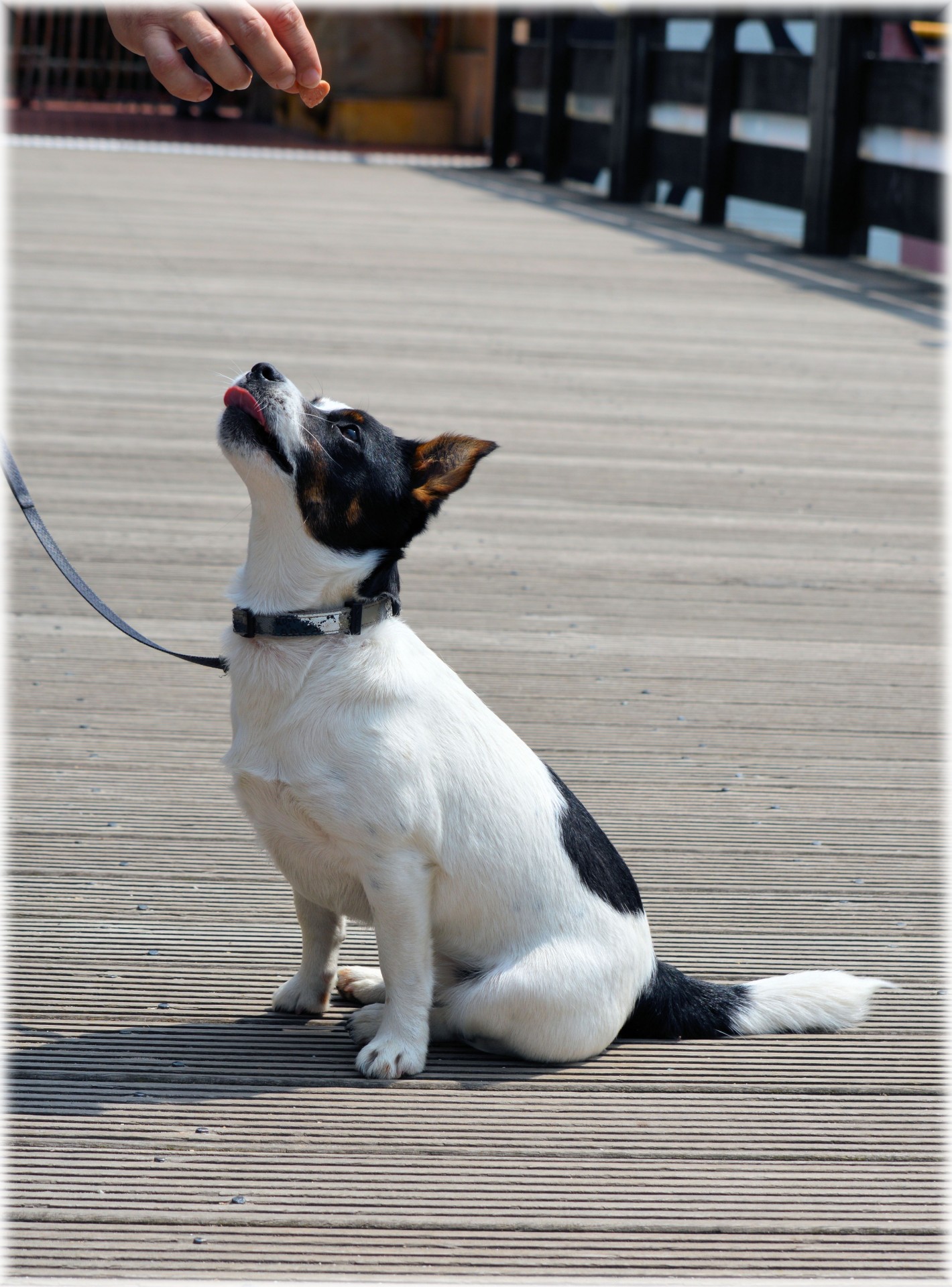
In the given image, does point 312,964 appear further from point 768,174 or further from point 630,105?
point 630,105

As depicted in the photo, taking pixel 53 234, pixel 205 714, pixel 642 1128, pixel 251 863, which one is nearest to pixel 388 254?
pixel 53 234

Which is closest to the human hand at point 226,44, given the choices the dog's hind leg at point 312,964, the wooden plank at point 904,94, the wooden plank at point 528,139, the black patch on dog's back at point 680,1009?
the dog's hind leg at point 312,964

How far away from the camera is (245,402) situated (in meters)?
2.28

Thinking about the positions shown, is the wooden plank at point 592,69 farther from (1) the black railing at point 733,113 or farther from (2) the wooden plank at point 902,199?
(2) the wooden plank at point 902,199

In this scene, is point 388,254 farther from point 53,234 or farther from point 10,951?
point 10,951

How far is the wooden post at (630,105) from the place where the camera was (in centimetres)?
1530

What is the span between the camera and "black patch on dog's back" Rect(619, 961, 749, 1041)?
2439mm

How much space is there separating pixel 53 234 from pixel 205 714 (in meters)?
8.17

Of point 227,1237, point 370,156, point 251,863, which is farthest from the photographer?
point 370,156

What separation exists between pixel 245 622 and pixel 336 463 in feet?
0.93

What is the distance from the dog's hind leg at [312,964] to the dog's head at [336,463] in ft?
2.02

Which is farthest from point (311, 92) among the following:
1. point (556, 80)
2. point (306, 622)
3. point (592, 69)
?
point (556, 80)

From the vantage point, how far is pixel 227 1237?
1.91 m

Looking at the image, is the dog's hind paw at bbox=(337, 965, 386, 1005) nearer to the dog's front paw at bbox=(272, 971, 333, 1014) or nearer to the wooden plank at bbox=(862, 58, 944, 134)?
the dog's front paw at bbox=(272, 971, 333, 1014)
